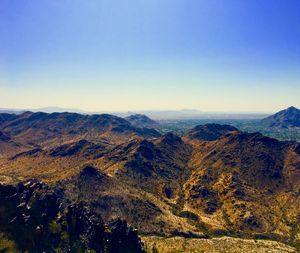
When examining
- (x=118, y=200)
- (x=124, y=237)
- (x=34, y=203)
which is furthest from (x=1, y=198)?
(x=118, y=200)

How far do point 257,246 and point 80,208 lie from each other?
88.7m

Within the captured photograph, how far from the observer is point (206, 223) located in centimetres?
18188

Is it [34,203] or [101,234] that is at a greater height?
[34,203]

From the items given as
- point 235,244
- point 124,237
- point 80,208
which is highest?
point 80,208

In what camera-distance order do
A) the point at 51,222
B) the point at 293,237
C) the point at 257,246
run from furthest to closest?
the point at 293,237 → the point at 257,246 → the point at 51,222

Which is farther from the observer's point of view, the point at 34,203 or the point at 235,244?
the point at 235,244

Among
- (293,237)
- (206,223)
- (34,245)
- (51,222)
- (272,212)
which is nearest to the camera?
(34,245)

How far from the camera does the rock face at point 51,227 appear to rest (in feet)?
328

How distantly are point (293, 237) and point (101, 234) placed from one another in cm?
10700

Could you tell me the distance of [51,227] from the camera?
349 ft

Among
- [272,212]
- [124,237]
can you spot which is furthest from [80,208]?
[272,212]

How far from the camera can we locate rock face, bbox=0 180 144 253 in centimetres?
9994

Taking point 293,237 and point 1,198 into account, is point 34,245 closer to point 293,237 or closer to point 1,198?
point 1,198

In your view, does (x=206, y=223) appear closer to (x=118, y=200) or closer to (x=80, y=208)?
(x=118, y=200)
